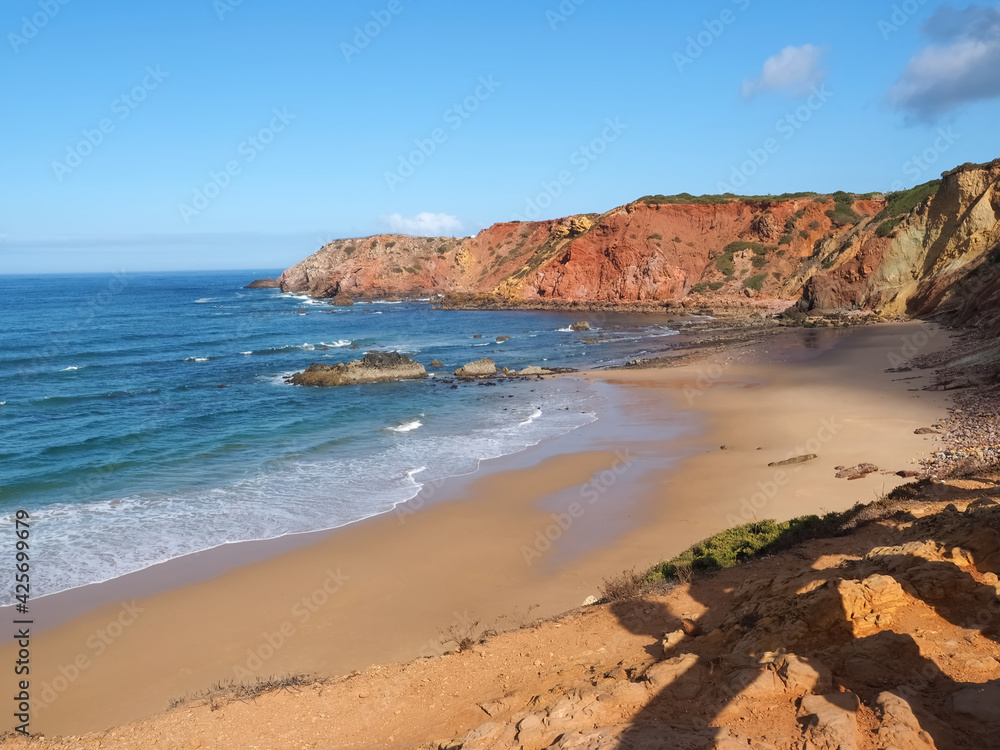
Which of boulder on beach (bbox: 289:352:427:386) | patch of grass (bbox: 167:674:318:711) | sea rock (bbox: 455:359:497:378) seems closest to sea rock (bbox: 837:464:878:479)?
patch of grass (bbox: 167:674:318:711)

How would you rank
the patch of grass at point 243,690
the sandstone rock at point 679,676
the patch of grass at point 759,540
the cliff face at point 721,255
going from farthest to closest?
the cliff face at point 721,255 → the patch of grass at point 759,540 → the patch of grass at point 243,690 → the sandstone rock at point 679,676

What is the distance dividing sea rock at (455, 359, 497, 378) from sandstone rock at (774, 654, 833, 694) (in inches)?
1175

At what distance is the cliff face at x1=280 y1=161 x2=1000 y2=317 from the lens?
39.0m

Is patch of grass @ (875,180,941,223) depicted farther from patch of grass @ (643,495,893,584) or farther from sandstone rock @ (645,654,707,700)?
sandstone rock @ (645,654,707,700)

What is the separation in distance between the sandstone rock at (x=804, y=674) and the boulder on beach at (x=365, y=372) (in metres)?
29.9

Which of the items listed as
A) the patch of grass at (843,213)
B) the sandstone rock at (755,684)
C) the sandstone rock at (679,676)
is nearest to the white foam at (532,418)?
the sandstone rock at (679,676)

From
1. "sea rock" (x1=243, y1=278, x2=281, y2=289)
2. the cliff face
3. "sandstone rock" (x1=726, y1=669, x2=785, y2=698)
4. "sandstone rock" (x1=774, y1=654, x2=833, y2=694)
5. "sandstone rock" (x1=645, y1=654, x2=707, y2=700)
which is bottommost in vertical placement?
"sandstone rock" (x1=645, y1=654, x2=707, y2=700)

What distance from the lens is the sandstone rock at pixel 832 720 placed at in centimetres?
474

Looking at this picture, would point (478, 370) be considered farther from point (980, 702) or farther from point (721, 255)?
point (721, 255)

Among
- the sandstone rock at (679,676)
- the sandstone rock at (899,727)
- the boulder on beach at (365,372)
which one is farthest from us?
the boulder on beach at (365,372)

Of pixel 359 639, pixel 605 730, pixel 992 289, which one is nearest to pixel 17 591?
pixel 359 639

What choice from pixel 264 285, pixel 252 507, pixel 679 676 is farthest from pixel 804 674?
pixel 264 285

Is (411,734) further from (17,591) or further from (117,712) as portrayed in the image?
(17,591)

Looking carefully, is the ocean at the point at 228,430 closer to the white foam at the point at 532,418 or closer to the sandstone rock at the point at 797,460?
the white foam at the point at 532,418
